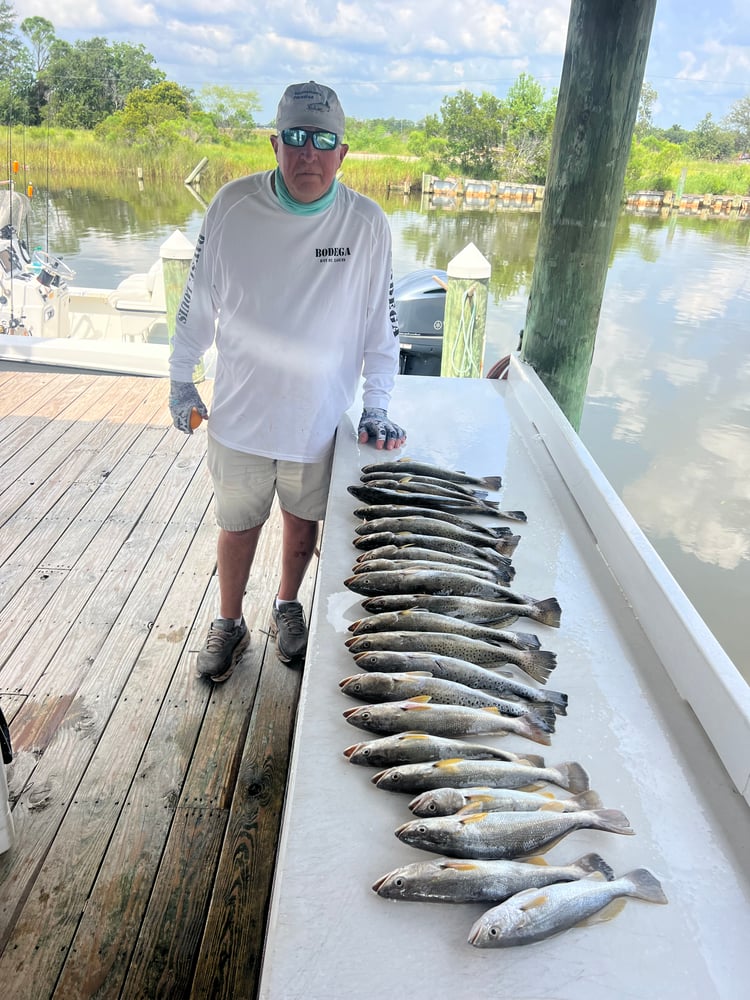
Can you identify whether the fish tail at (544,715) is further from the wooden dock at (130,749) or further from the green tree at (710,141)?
the green tree at (710,141)

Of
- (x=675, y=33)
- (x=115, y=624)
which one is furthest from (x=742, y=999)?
(x=675, y=33)

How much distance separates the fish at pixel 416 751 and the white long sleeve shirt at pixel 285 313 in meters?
1.27

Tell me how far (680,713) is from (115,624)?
2196 millimetres

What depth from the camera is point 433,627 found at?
1389 mm

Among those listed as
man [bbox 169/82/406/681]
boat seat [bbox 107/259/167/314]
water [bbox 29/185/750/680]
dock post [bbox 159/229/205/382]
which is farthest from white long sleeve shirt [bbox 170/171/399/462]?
water [bbox 29/185/750/680]

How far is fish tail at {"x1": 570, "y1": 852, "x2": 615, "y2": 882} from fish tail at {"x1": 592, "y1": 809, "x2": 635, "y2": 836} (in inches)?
1.8

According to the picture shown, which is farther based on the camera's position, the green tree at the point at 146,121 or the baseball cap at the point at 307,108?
the green tree at the point at 146,121

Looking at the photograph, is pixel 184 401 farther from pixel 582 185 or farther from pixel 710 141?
pixel 710 141

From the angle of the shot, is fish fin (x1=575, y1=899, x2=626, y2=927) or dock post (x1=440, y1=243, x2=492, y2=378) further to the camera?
dock post (x1=440, y1=243, x2=492, y2=378)

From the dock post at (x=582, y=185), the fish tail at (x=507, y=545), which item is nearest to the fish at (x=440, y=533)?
the fish tail at (x=507, y=545)

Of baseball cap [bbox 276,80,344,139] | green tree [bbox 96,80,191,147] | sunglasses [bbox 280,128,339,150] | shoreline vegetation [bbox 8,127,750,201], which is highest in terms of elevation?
green tree [bbox 96,80,191,147]

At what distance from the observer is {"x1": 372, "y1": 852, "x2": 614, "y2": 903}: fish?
2.83 ft

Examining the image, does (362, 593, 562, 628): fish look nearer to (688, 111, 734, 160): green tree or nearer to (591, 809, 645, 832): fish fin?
(591, 809, 645, 832): fish fin

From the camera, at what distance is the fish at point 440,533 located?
172 cm
